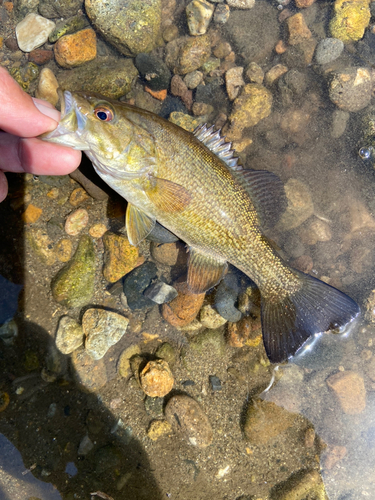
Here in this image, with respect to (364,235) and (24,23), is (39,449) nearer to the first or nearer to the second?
(364,235)

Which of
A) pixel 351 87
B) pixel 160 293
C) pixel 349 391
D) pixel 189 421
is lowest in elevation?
pixel 189 421

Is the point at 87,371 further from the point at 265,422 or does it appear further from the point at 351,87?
the point at 351,87

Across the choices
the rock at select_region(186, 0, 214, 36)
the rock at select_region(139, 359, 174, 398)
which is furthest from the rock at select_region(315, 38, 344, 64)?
the rock at select_region(139, 359, 174, 398)

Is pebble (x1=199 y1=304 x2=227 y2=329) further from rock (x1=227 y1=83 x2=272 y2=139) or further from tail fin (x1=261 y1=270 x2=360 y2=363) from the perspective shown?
rock (x1=227 y1=83 x2=272 y2=139)

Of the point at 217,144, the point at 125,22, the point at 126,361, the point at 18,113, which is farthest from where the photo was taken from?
the point at 125,22

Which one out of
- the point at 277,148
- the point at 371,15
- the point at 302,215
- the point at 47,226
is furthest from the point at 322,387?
the point at 371,15

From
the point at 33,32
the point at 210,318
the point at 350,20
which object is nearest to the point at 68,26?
the point at 33,32

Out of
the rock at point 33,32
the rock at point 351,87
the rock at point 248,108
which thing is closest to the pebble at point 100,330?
the rock at point 248,108
